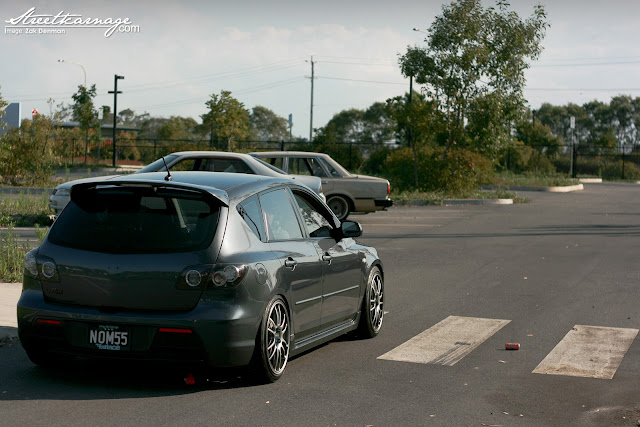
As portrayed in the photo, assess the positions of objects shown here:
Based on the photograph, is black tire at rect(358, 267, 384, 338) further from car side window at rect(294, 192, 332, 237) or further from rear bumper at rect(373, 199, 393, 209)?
rear bumper at rect(373, 199, 393, 209)

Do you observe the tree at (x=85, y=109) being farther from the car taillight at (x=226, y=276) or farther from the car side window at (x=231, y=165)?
the car taillight at (x=226, y=276)

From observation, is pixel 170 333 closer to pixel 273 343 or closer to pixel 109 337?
A: pixel 109 337

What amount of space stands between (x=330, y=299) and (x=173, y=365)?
1.89 m

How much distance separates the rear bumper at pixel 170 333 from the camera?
20.9 feet

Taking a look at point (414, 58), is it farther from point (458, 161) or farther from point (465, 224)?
point (465, 224)

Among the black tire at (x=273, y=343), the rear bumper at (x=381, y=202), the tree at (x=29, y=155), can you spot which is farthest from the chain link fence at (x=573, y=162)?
the black tire at (x=273, y=343)

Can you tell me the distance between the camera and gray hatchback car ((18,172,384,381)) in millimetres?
6414

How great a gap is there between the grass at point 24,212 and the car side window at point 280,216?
13.2 meters

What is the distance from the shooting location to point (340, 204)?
24.3m

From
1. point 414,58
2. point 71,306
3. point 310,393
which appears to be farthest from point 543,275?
point 414,58

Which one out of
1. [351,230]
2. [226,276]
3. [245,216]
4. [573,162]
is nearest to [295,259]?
[245,216]

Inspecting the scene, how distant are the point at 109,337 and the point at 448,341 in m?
3.63

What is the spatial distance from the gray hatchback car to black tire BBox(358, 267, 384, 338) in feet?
5.11

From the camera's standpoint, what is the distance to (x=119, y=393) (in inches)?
256
